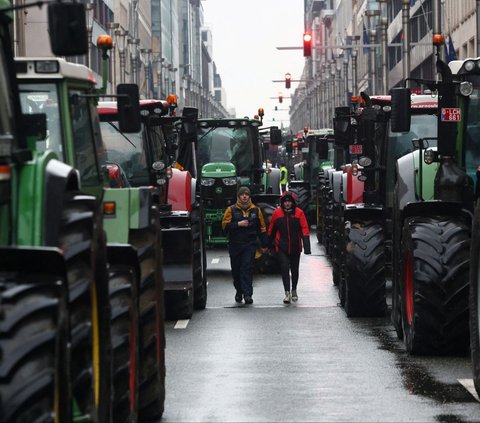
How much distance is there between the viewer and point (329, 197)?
31438 mm

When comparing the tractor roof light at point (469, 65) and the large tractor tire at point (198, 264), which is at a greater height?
the tractor roof light at point (469, 65)

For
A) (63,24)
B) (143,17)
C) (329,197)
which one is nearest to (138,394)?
(63,24)

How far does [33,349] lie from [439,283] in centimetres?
875

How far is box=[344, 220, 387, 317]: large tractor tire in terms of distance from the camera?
20266 mm

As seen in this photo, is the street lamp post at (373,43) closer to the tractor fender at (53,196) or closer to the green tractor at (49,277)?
the green tractor at (49,277)

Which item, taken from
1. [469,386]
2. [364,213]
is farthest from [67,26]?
[364,213]

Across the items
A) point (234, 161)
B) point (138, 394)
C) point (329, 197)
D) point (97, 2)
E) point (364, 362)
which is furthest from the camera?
point (97, 2)

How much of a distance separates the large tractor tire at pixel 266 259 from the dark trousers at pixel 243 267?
209 inches

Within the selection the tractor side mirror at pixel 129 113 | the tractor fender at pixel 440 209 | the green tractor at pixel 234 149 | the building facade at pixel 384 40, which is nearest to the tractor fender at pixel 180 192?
the tractor fender at pixel 440 209

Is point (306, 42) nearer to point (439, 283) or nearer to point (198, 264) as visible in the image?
point (198, 264)

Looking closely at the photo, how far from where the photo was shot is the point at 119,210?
11.7 m

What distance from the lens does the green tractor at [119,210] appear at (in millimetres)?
10195

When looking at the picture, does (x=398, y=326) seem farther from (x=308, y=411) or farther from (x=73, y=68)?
(x=73, y=68)

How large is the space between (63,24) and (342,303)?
1499cm
